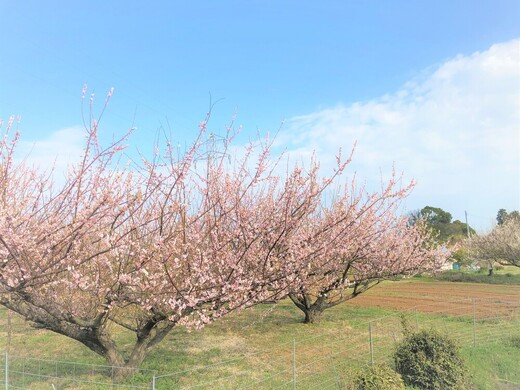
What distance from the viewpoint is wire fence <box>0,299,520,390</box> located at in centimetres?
643

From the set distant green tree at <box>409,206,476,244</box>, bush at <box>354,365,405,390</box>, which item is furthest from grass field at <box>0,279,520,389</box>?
distant green tree at <box>409,206,476,244</box>

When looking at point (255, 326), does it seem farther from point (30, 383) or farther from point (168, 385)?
point (30, 383)

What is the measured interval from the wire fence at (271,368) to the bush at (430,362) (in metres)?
0.37

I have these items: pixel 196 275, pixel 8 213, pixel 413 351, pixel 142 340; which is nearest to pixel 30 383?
pixel 142 340

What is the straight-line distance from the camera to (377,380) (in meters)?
5.01

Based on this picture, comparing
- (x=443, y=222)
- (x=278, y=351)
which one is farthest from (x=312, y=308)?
(x=443, y=222)

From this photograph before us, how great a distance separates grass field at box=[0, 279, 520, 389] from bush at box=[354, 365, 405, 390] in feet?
1.39

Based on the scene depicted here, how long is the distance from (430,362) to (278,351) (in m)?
3.53

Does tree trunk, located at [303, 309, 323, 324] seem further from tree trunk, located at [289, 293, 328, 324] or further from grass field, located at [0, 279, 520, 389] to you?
grass field, located at [0, 279, 520, 389]

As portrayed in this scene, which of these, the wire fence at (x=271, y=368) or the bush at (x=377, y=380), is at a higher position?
the bush at (x=377, y=380)

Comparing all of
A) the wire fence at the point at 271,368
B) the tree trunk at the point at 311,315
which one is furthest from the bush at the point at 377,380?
the tree trunk at the point at 311,315

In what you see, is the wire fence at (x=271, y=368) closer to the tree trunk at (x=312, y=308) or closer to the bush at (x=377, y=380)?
the bush at (x=377, y=380)

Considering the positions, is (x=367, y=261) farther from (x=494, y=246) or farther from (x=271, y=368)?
(x=494, y=246)

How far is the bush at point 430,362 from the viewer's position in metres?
6.03
